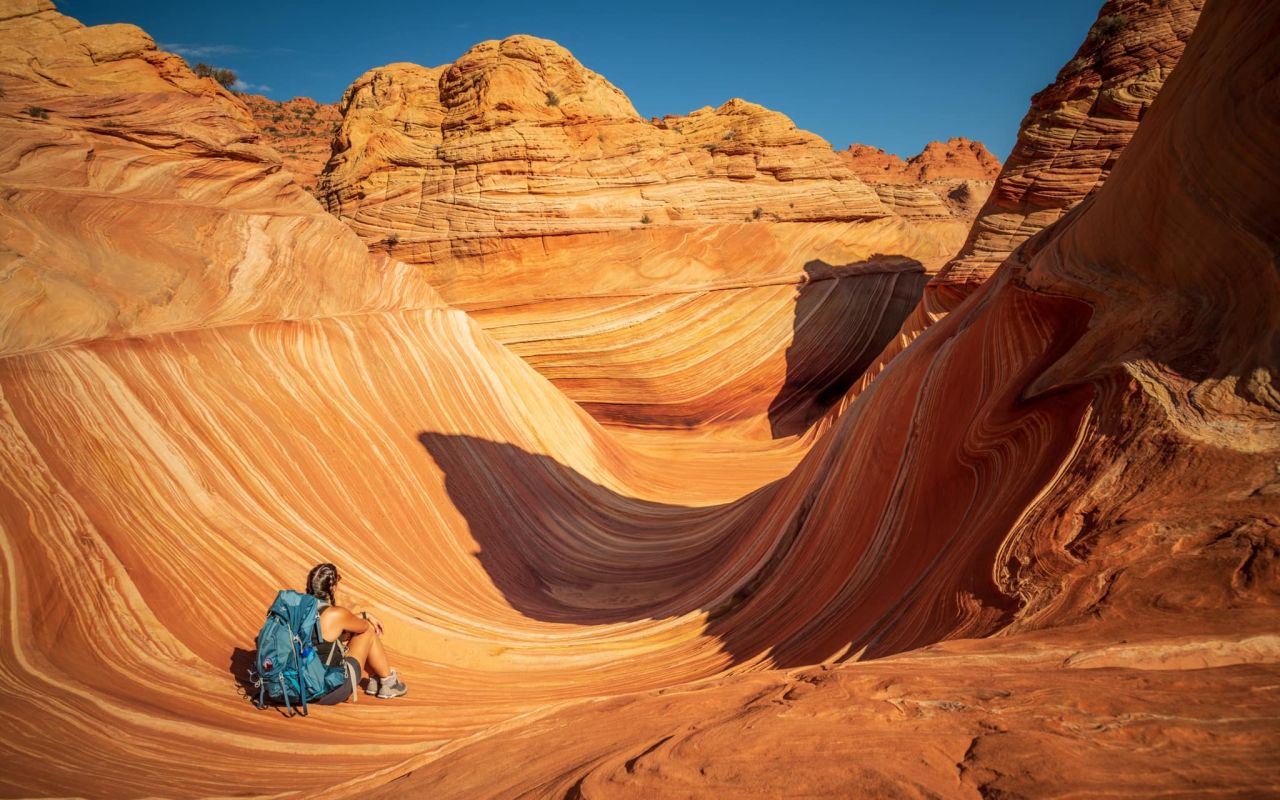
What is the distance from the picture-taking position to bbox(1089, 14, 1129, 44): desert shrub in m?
10.5

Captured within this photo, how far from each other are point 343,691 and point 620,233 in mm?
Answer: 11352

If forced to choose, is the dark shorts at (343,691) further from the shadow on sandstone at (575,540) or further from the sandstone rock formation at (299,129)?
the sandstone rock formation at (299,129)

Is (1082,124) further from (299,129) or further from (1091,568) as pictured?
(299,129)

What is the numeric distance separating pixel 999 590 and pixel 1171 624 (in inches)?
28.9

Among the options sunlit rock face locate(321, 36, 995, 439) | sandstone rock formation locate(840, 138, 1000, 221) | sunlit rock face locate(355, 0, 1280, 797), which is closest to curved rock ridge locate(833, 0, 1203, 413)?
sunlit rock face locate(321, 36, 995, 439)

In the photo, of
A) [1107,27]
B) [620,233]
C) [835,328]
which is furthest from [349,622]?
[1107,27]

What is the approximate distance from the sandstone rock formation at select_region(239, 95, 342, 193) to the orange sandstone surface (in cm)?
1353

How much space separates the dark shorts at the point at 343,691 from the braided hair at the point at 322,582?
0.36 metres

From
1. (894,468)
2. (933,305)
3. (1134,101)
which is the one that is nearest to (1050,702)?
(894,468)

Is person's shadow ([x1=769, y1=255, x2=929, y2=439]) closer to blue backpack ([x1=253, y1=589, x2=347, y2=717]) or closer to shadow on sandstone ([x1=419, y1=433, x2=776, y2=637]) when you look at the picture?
shadow on sandstone ([x1=419, y1=433, x2=776, y2=637])

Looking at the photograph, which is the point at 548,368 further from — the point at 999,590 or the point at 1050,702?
the point at 1050,702

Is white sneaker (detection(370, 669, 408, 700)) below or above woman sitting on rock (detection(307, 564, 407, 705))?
below

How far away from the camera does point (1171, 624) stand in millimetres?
2098

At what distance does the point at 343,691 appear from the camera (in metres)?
3.83
